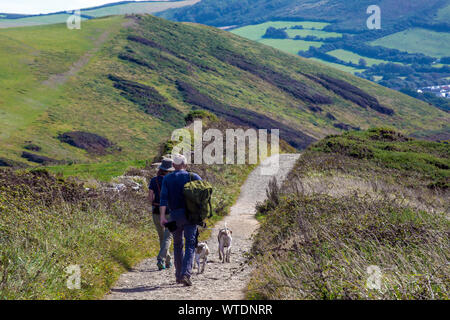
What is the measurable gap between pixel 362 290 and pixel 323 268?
65 centimetres

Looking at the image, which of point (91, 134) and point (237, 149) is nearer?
point (237, 149)

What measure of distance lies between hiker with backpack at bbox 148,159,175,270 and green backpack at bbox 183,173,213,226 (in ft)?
2.86

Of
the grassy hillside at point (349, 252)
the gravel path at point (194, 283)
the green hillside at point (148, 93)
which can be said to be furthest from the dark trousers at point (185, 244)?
the green hillside at point (148, 93)

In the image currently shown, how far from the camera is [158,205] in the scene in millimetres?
8617

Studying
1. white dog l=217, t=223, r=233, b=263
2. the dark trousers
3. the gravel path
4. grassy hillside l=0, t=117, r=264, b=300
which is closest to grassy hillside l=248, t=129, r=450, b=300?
the gravel path

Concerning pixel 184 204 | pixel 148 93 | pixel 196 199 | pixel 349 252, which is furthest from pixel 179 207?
pixel 148 93

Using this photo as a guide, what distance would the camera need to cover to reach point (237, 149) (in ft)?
104

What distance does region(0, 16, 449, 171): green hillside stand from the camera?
2266 inches

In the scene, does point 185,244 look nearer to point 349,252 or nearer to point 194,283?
point 194,283

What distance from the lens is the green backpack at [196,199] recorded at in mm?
7156

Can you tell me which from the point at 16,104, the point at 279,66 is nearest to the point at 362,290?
the point at 16,104

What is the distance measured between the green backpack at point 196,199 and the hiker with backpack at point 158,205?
871 millimetres

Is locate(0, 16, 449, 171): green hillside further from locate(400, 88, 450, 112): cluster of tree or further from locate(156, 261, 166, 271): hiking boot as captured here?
locate(400, 88, 450, 112): cluster of tree
